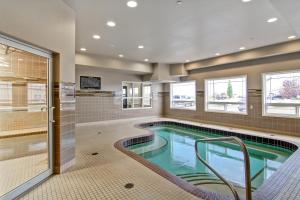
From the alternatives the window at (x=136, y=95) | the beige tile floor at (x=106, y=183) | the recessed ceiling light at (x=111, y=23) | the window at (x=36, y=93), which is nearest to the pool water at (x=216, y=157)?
the beige tile floor at (x=106, y=183)

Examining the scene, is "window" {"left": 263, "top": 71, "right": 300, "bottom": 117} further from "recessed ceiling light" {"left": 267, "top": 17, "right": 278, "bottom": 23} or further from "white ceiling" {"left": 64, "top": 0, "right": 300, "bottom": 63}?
"recessed ceiling light" {"left": 267, "top": 17, "right": 278, "bottom": 23}

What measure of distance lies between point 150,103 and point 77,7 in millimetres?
7096

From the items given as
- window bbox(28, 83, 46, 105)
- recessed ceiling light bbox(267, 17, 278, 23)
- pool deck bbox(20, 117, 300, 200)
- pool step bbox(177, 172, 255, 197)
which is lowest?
pool step bbox(177, 172, 255, 197)

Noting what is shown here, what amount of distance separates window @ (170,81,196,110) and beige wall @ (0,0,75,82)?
6849 millimetres

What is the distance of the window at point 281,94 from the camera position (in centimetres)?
560

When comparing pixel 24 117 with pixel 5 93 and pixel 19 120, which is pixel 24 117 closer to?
pixel 19 120

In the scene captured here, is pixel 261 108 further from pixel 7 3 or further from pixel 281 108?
pixel 7 3

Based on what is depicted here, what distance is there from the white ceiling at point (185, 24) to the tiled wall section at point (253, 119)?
2.13 m

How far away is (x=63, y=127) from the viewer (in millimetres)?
2906

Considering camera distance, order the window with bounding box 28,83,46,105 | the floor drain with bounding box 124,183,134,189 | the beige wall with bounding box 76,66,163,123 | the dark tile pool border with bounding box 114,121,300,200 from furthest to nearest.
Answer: the beige wall with bounding box 76,66,163,123 < the window with bounding box 28,83,46,105 < the floor drain with bounding box 124,183,134,189 < the dark tile pool border with bounding box 114,121,300,200

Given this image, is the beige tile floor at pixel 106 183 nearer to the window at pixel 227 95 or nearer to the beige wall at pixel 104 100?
the beige wall at pixel 104 100

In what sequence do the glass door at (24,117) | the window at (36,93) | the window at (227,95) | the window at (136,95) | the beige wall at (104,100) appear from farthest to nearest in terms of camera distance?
the window at (136,95), the beige wall at (104,100), the window at (227,95), the window at (36,93), the glass door at (24,117)

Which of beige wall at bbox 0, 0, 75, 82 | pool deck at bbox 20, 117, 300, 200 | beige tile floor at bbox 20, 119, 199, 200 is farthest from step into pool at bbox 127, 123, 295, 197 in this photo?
beige wall at bbox 0, 0, 75, 82

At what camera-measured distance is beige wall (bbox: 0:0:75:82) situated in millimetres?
1938
